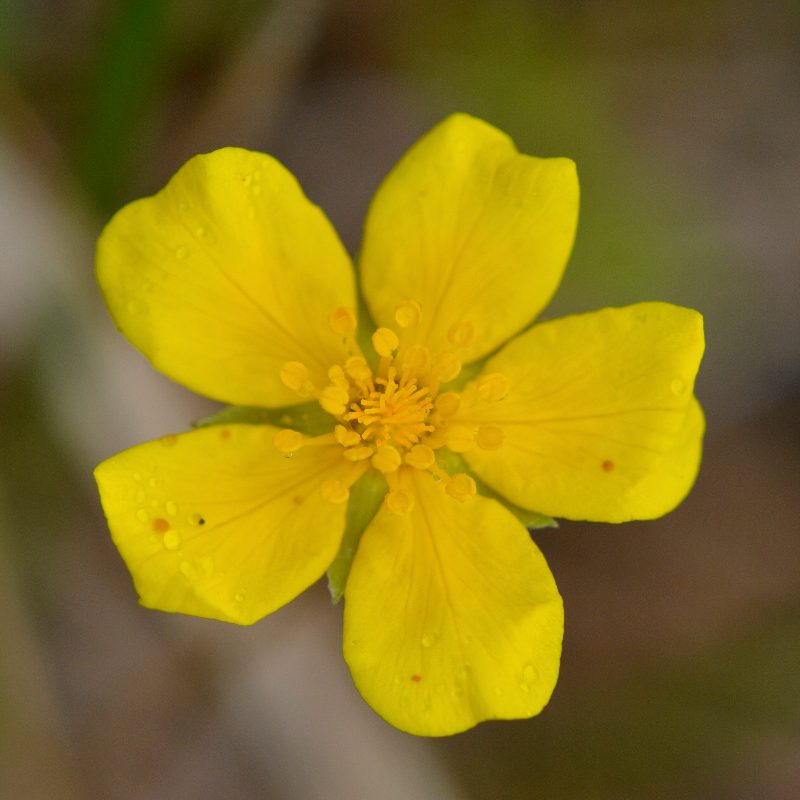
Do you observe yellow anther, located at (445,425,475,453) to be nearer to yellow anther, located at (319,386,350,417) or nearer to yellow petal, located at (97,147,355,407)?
yellow anther, located at (319,386,350,417)

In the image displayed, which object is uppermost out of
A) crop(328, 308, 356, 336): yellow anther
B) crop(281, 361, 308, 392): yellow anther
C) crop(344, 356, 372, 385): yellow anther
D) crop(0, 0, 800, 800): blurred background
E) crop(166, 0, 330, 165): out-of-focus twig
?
crop(166, 0, 330, 165): out-of-focus twig

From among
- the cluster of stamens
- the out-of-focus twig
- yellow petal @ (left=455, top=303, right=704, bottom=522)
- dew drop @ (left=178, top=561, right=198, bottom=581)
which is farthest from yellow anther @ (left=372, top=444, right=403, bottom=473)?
the out-of-focus twig

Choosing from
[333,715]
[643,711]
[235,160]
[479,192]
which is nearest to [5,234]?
[235,160]

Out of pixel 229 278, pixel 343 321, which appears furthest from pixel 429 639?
pixel 229 278

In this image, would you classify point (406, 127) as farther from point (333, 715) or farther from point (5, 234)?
point (333, 715)

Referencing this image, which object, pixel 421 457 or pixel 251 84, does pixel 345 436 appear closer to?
pixel 421 457
